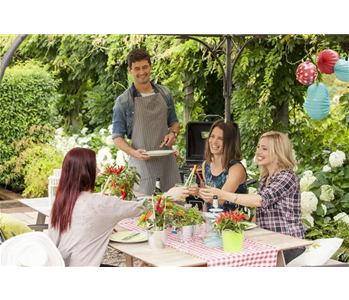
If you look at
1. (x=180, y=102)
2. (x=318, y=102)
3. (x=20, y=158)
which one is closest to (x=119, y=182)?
(x=318, y=102)

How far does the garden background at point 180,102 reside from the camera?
616 centimetres

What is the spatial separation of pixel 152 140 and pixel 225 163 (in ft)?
3.72

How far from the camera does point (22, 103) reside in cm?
895

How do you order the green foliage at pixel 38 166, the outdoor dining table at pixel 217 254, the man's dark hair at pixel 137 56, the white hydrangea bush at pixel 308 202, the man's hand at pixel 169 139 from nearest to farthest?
the outdoor dining table at pixel 217 254
the man's dark hair at pixel 137 56
the man's hand at pixel 169 139
the white hydrangea bush at pixel 308 202
the green foliage at pixel 38 166

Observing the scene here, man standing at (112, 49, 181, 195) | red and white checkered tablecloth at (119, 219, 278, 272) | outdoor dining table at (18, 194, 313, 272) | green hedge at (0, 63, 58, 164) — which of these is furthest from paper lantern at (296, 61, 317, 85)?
green hedge at (0, 63, 58, 164)

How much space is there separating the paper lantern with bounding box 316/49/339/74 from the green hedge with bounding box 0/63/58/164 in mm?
4482

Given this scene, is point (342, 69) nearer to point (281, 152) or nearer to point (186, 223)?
point (281, 152)

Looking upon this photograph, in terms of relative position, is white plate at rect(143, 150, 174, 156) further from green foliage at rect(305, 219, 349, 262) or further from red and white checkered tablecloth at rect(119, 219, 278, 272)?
red and white checkered tablecloth at rect(119, 219, 278, 272)

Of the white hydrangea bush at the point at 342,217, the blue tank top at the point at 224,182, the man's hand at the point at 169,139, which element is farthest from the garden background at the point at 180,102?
the man's hand at the point at 169,139

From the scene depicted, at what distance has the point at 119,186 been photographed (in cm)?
414

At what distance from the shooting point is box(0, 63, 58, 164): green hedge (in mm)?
8734

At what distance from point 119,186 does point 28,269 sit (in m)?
1.12

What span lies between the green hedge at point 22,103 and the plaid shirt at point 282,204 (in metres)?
5.60

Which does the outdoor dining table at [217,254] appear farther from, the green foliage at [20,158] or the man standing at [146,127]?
the green foliage at [20,158]
